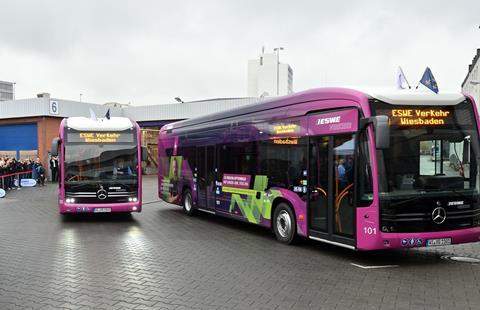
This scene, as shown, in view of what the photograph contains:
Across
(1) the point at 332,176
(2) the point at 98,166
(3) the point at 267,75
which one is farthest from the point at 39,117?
(3) the point at 267,75

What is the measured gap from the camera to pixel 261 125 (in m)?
10.9

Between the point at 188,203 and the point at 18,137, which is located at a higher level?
the point at 18,137

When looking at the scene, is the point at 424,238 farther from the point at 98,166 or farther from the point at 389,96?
the point at 98,166

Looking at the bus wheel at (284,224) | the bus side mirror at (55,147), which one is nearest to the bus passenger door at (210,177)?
the bus wheel at (284,224)

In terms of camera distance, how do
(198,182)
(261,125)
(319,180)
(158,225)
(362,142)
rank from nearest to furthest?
1. (362,142)
2. (319,180)
3. (261,125)
4. (158,225)
5. (198,182)

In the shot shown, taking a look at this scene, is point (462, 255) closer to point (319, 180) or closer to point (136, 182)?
point (319, 180)

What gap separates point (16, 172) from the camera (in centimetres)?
2672

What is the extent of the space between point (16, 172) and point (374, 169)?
23.9 meters

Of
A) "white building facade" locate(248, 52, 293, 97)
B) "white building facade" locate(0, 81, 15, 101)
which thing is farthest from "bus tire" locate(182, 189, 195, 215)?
"white building facade" locate(0, 81, 15, 101)

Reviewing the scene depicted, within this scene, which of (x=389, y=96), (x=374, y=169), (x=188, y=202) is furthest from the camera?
(x=188, y=202)

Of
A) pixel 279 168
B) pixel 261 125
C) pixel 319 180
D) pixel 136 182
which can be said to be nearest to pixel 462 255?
pixel 319 180

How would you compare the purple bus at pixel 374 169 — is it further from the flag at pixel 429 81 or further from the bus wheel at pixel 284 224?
the flag at pixel 429 81

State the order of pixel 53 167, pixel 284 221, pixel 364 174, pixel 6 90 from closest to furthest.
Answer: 1. pixel 364 174
2. pixel 284 221
3. pixel 53 167
4. pixel 6 90

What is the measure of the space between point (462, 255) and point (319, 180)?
9.69 ft
